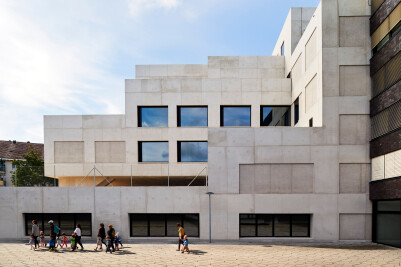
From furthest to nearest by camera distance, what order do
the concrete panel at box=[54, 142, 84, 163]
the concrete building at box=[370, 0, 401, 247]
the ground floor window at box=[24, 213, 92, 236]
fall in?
the concrete panel at box=[54, 142, 84, 163], the ground floor window at box=[24, 213, 92, 236], the concrete building at box=[370, 0, 401, 247]

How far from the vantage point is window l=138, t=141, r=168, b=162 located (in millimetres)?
22422

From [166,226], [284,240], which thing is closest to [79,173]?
[166,226]

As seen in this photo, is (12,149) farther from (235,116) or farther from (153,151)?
(235,116)

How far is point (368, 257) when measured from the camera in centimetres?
1334

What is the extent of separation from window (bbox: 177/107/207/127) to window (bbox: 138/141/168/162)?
2.64m

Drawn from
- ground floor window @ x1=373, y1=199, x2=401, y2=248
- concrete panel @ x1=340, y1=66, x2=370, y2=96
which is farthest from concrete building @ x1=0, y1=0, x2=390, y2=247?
ground floor window @ x1=373, y1=199, x2=401, y2=248

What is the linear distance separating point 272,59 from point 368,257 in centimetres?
1830

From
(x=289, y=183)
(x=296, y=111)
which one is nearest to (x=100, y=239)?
(x=289, y=183)

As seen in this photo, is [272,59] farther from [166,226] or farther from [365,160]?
[166,226]

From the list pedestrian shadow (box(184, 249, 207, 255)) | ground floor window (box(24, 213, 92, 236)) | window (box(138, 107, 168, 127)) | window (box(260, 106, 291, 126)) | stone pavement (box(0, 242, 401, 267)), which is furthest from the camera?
window (box(138, 107, 168, 127))

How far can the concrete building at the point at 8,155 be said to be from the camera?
5503 cm

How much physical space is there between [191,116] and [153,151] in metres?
4.91

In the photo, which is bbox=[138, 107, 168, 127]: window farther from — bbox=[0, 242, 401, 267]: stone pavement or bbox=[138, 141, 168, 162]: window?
bbox=[0, 242, 401, 267]: stone pavement

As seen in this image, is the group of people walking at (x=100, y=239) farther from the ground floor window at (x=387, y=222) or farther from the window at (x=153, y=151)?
the ground floor window at (x=387, y=222)
